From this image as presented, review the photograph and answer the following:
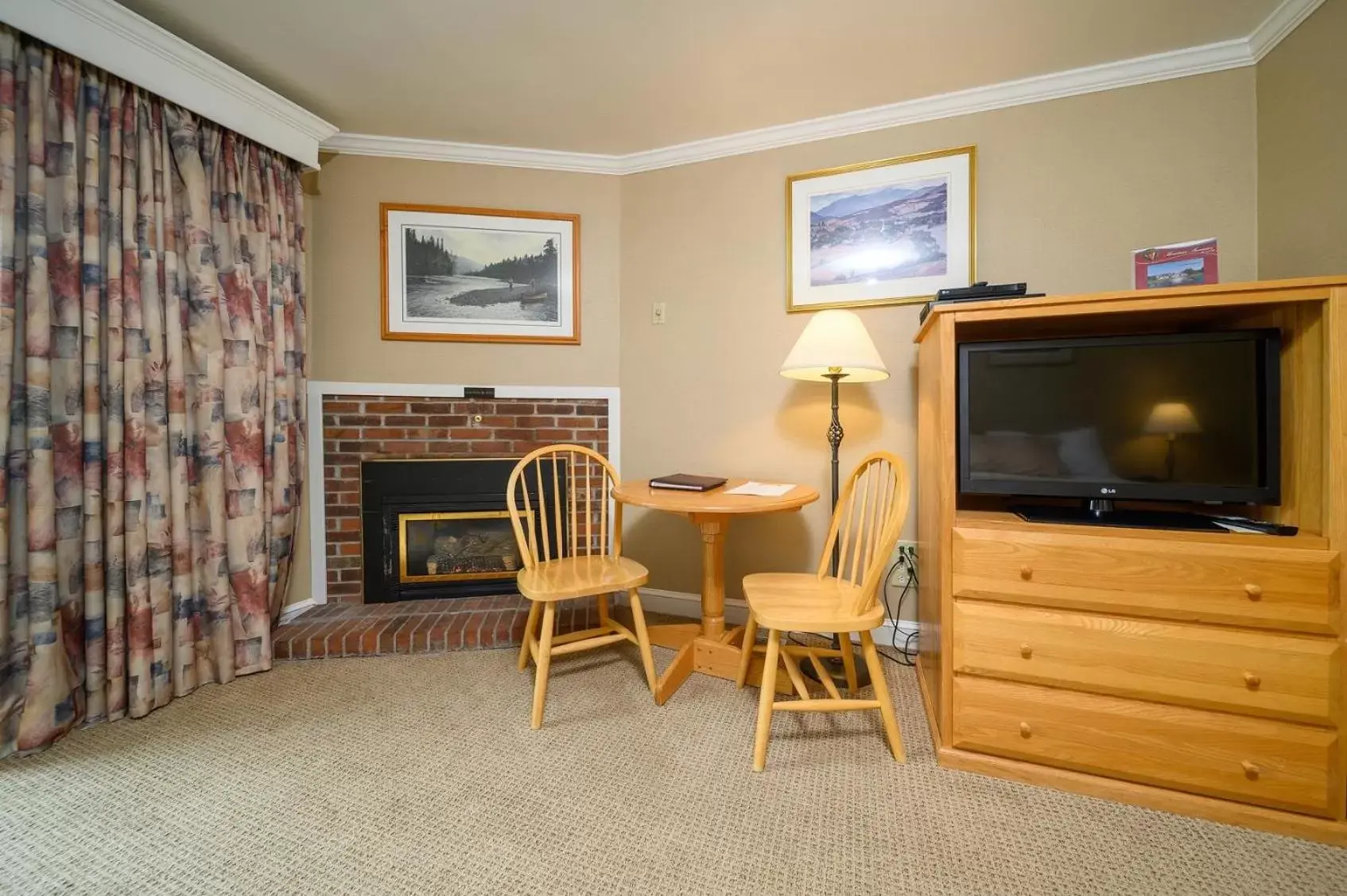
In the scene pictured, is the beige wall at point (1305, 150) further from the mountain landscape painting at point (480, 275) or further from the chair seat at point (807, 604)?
the mountain landscape painting at point (480, 275)

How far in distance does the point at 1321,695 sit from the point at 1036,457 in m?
0.79

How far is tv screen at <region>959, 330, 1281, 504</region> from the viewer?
1.37 meters

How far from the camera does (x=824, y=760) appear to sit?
151 cm

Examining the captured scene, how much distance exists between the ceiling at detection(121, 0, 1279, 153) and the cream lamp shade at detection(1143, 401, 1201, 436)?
4.31ft

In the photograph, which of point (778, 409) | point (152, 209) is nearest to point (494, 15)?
point (152, 209)

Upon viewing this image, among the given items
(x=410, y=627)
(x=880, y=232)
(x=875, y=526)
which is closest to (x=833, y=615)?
(x=875, y=526)

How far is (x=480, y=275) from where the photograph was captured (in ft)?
8.47

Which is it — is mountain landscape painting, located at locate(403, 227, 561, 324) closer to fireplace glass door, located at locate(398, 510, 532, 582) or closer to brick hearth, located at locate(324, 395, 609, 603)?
brick hearth, located at locate(324, 395, 609, 603)

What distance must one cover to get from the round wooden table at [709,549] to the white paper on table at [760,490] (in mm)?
27

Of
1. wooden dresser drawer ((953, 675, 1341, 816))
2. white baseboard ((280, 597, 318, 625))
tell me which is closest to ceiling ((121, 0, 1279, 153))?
wooden dresser drawer ((953, 675, 1341, 816))

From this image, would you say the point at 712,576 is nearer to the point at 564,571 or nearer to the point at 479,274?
the point at 564,571

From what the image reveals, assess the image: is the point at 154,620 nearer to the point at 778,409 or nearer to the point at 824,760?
the point at 824,760

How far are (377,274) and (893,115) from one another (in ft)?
8.15

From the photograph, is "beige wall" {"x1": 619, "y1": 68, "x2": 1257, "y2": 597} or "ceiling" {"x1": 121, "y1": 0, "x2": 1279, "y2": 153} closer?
"ceiling" {"x1": 121, "y1": 0, "x2": 1279, "y2": 153}
